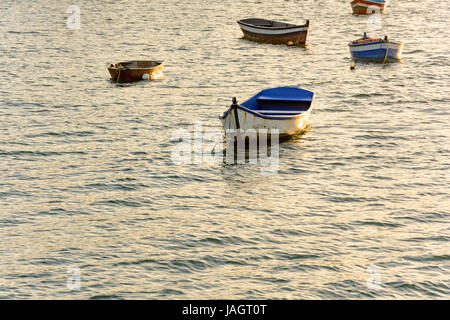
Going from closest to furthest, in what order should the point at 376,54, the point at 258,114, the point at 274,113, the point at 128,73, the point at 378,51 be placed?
the point at 258,114 → the point at 274,113 → the point at 128,73 → the point at 378,51 → the point at 376,54

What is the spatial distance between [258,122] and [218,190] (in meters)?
4.24

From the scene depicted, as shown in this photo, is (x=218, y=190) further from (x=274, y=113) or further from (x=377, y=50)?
(x=377, y=50)

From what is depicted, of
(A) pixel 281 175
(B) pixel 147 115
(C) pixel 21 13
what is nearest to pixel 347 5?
(C) pixel 21 13

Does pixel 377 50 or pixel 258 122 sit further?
pixel 377 50

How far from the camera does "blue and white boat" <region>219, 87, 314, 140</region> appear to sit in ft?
78.5

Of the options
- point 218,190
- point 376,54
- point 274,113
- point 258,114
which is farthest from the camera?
point 376,54

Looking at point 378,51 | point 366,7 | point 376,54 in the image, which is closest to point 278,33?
point 376,54

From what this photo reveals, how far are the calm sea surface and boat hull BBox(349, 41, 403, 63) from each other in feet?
2.77

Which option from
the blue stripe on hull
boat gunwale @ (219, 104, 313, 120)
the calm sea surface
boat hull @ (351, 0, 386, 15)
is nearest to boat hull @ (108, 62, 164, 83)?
the calm sea surface

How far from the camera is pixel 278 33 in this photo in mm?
51969

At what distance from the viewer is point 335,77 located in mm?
39562

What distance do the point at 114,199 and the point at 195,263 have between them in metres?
5.27

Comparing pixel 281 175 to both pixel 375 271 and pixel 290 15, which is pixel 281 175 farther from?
pixel 290 15

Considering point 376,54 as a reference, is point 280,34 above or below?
above
